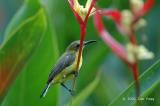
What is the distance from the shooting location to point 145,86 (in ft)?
4.36

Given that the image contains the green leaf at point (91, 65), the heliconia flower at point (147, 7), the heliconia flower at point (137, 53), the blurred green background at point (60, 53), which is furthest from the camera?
the green leaf at point (91, 65)

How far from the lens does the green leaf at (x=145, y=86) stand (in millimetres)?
1227

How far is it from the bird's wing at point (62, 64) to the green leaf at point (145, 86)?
5.2 inches

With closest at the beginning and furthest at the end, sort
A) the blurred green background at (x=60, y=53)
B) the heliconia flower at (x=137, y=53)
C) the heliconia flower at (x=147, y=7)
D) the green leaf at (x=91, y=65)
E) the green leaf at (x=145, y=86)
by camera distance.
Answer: the heliconia flower at (x=137, y=53) < the heliconia flower at (x=147, y=7) < the green leaf at (x=145, y=86) < the blurred green background at (x=60, y=53) < the green leaf at (x=91, y=65)

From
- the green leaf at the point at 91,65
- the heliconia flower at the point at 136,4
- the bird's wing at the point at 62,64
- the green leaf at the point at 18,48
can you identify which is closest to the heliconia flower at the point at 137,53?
the heliconia flower at the point at 136,4

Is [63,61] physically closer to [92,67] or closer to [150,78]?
[150,78]

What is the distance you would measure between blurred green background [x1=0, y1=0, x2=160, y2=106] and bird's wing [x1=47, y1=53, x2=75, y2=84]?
0.49ft

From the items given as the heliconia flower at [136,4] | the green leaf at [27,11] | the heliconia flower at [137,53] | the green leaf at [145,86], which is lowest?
the green leaf at [145,86]

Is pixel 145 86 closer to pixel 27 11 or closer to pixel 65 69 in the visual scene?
pixel 65 69

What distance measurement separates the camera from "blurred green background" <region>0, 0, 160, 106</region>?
4.72 ft

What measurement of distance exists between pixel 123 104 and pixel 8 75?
10.0 inches

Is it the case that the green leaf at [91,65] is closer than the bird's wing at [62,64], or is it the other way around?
the bird's wing at [62,64]

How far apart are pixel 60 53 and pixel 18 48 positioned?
2.50ft

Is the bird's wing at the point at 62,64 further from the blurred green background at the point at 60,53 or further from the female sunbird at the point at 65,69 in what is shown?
the blurred green background at the point at 60,53
